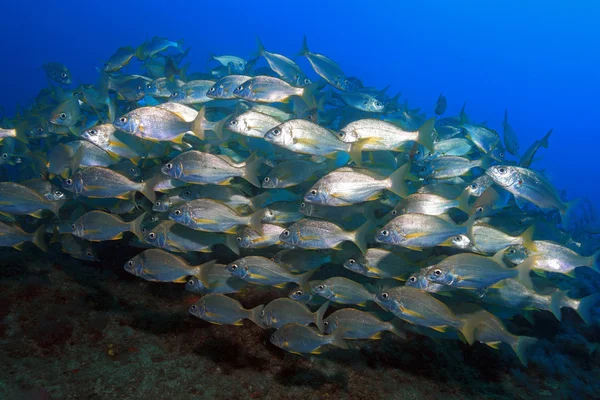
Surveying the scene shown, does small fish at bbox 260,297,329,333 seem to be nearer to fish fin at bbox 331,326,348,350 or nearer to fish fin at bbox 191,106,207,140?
fish fin at bbox 331,326,348,350

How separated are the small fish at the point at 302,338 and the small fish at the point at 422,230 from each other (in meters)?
1.30

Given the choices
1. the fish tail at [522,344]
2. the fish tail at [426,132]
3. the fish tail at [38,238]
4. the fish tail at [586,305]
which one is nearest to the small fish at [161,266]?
the fish tail at [38,238]

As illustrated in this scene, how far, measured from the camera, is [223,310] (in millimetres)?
3977

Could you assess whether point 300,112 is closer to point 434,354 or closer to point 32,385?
point 434,354

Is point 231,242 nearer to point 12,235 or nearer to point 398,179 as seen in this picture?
point 398,179

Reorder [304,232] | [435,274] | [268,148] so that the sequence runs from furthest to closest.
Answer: [268,148] < [304,232] < [435,274]

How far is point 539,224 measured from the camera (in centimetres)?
523

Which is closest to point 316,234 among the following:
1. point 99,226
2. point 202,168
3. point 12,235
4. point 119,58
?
point 202,168

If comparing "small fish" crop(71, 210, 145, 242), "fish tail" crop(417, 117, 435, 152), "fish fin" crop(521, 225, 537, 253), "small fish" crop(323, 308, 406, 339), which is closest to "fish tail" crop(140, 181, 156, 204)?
"small fish" crop(71, 210, 145, 242)

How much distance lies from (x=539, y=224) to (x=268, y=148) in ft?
15.4

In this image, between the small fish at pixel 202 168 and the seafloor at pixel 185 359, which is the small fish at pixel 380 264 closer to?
the seafloor at pixel 185 359

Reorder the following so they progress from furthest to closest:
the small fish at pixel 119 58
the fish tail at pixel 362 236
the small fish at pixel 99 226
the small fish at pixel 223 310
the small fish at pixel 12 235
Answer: the small fish at pixel 119 58, the small fish at pixel 12 235, the small fish at pixel 99 226, the small fish at pixel 223 310, the fish tail at pixel 362 236

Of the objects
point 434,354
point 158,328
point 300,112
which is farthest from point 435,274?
point 158,328

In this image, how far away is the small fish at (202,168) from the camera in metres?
3.99
